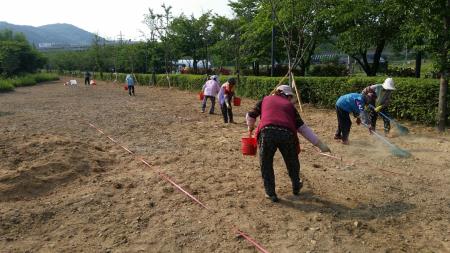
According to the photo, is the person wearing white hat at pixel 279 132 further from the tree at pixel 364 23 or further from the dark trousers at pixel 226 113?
the tree at pixel 364 23

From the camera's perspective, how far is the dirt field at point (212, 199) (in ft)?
14.1

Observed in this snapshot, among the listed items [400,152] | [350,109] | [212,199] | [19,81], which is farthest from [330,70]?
[19,81]

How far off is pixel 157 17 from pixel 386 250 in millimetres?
37644

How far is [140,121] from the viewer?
13.0 m

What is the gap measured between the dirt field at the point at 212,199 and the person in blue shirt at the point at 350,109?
0.38 m

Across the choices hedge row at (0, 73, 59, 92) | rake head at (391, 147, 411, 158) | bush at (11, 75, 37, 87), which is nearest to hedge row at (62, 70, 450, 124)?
rake head at (391, 147, 411, 158)

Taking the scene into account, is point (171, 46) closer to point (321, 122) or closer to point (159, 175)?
point (321, 122)

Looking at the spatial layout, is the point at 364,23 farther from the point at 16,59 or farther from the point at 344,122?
the point at 16,59

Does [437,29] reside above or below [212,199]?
above

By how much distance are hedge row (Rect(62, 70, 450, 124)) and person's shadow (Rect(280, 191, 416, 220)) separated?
21.0 ft

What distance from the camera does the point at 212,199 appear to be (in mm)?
5438

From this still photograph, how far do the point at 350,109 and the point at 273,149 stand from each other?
3.85m

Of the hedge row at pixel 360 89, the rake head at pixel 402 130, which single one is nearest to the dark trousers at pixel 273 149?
the rake head at pixel 402 130

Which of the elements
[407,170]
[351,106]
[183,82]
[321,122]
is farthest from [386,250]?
[183,82]
